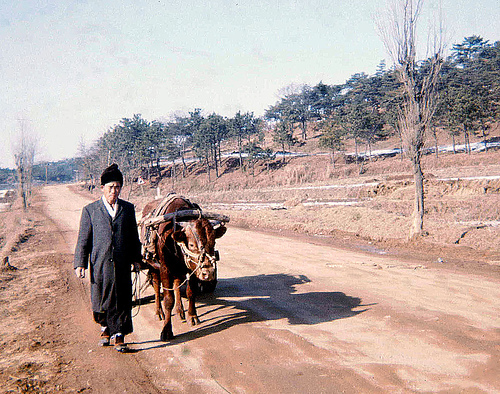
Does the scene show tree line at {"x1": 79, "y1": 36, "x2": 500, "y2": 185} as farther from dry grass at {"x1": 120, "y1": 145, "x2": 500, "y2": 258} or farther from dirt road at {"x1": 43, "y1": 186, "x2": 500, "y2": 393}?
dirt road at {"x1": 43, "y1": 186, "x2": 500, "y2": 393}

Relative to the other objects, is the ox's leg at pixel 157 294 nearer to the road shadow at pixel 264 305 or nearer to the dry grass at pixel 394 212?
the road shadow at pixel 264 305

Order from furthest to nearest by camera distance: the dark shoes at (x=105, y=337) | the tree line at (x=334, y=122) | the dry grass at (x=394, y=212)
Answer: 1. the tree line at (x=334, y=122)
2. the dry grass at (x=394, y=212)
3. the dark shoes at (x=105, y=337)

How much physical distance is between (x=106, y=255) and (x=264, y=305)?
3485mm

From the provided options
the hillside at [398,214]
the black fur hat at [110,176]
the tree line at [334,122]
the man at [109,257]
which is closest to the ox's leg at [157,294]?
the man at [109,257]

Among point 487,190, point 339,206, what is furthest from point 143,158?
point 487,190

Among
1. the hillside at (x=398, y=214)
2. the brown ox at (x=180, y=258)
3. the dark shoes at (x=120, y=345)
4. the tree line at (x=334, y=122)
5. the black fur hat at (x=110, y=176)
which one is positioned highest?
the tree line at (x=334, y=122)

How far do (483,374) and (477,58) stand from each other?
7851 centimetres

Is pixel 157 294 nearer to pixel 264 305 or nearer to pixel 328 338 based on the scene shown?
pixel 264 305

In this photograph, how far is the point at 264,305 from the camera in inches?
306

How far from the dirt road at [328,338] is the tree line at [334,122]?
3402 centimetres

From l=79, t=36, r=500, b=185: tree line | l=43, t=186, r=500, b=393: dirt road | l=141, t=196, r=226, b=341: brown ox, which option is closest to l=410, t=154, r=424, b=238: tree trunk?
l=43, t=186, r=500, b=393: dirt road

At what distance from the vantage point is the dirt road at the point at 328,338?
15.3 feet

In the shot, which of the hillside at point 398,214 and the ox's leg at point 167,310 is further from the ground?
the ox's leg at point 167,310

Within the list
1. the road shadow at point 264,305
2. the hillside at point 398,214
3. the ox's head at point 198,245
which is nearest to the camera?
the ox's head at point 198,245
